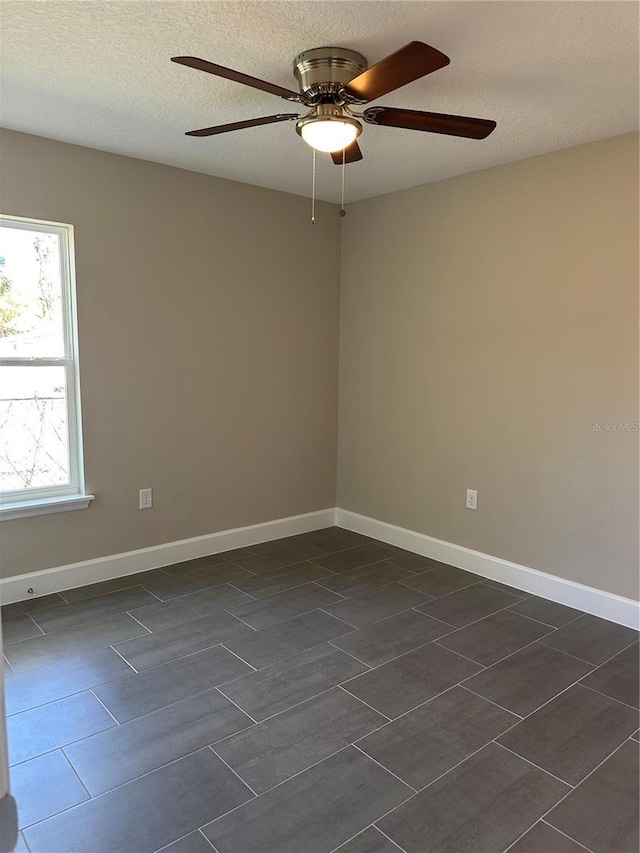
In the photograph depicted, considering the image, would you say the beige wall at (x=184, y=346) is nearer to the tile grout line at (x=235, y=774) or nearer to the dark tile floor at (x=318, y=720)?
the dark tile floor at (x=318, y=720)

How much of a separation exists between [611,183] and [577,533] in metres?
1.83

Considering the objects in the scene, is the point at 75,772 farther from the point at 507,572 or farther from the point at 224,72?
the point at 507,572

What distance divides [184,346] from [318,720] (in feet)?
7.76

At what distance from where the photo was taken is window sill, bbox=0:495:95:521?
3.09 metres

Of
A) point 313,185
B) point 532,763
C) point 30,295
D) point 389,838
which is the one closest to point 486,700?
point 532,763

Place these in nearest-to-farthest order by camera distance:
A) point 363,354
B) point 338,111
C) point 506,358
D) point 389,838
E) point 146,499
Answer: point 389,838, point 338,111, point 506,358, point 146,499, point 363,354

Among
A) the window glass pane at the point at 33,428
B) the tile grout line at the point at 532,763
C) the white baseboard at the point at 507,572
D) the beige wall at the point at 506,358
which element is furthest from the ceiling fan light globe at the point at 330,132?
the white baseboard at the point at 507,572

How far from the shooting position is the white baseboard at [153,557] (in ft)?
10.5

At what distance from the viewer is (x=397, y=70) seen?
1758 millimetres

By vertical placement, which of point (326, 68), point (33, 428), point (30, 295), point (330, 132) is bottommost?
point (33, 428)

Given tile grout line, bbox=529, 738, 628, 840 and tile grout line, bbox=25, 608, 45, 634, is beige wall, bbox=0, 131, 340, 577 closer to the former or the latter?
tile grout line, bbox=25, 608, 45, 634

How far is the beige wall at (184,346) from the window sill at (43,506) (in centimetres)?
7

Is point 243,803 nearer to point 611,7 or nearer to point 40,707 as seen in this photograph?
point 40,707

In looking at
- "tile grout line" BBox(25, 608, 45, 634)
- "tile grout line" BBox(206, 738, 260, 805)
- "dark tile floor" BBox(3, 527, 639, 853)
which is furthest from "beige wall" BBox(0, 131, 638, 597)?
"tile grout line" BBox(206, 738, 260, 805)
